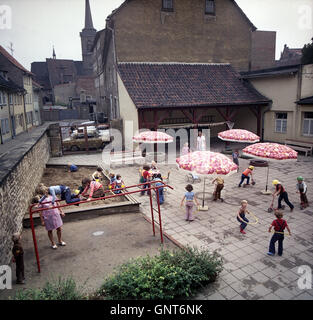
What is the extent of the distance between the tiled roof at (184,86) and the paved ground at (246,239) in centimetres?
729

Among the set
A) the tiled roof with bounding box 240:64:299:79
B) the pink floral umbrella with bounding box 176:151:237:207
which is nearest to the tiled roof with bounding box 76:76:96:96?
the tiled roof with bounding box 240:64:299:79

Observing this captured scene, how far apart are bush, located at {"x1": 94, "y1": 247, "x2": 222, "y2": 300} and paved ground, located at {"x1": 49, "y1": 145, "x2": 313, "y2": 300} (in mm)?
390

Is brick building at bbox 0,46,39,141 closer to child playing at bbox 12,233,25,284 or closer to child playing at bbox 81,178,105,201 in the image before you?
child playing at bbox 81,178,105,201

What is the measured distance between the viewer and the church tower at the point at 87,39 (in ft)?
209

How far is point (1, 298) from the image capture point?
5523 mm

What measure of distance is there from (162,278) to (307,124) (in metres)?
17.5

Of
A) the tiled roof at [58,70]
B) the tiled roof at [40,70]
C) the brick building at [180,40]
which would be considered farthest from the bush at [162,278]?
the tiled roof at [40,70]

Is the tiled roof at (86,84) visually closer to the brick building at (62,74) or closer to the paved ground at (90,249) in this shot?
the brick building at (62,74)

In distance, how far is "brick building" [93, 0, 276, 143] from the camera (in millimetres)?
20328

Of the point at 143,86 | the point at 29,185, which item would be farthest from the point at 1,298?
the point at 143,86

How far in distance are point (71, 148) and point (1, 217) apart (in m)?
14.9

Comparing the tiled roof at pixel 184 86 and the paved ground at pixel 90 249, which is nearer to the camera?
the paved ground at pixel 90 249

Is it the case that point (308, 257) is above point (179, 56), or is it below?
below

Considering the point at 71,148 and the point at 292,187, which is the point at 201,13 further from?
the point at 292,187
